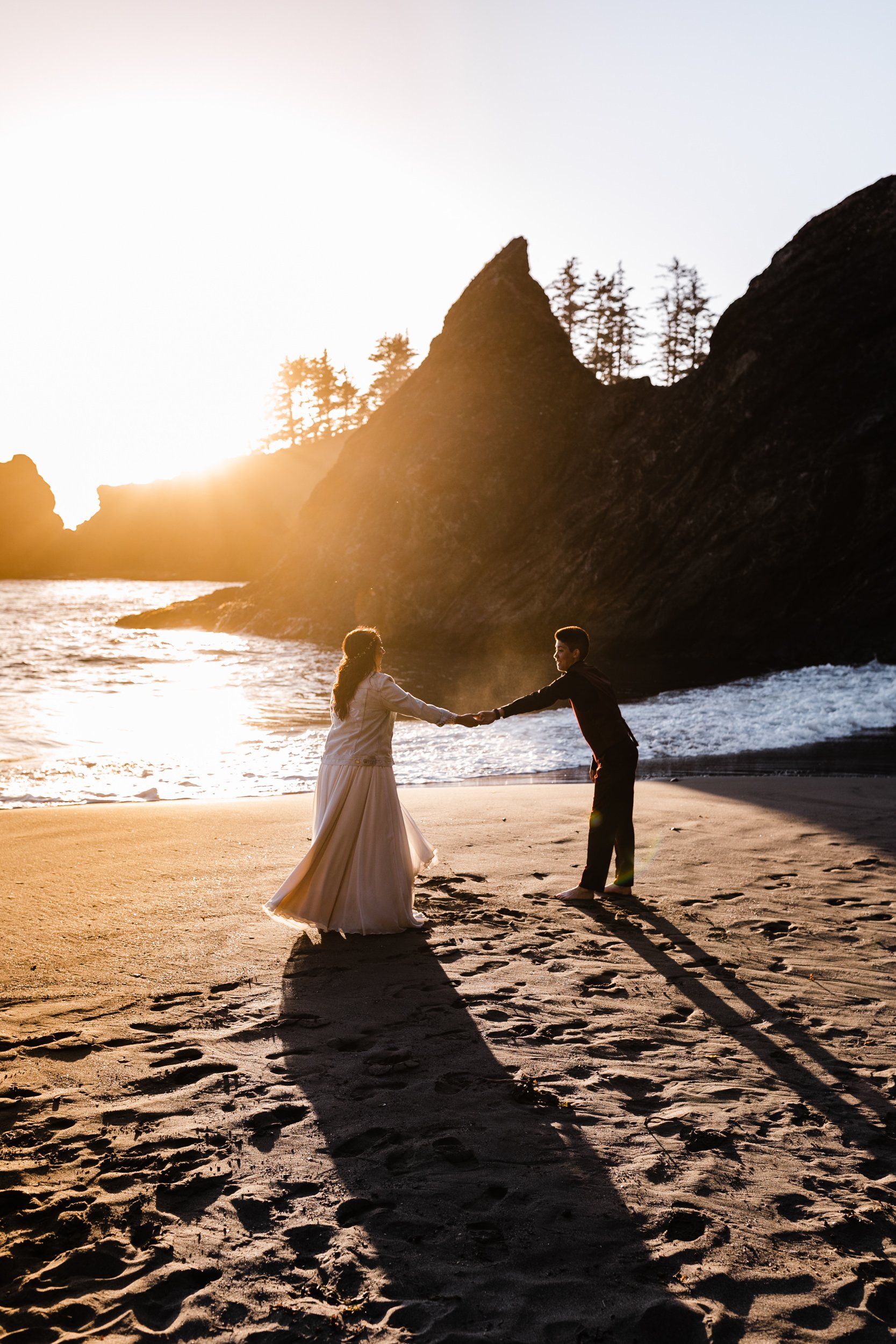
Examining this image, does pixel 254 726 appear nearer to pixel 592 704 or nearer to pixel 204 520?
pixel 592 704

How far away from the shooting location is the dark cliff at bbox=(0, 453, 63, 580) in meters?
92.6

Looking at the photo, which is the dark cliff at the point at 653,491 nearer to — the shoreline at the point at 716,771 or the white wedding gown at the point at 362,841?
the shoreline at the point at 716,771

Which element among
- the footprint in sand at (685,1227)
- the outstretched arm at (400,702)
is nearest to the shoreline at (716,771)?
the outstretched arm at (400,702)

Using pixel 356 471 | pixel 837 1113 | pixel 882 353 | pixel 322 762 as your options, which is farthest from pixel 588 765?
pixel 356 471

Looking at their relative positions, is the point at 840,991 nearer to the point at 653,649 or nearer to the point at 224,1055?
the point at 224,1055

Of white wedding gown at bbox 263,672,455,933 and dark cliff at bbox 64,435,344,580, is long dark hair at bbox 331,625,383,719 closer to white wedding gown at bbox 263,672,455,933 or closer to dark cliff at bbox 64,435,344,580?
white wedding gown at bbox 263,672,455,933

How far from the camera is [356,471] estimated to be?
3884cm

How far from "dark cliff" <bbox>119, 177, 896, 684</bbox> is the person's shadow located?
2054 cm

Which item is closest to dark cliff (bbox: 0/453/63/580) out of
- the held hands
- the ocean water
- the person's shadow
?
the ocean water

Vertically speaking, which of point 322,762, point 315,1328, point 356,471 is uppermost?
point 356,471

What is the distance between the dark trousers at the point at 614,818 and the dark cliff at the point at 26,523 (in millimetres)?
93990

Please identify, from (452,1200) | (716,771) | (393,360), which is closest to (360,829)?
(452,1200)

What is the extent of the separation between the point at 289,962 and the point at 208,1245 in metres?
2.49

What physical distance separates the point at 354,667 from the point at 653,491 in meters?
25.2
